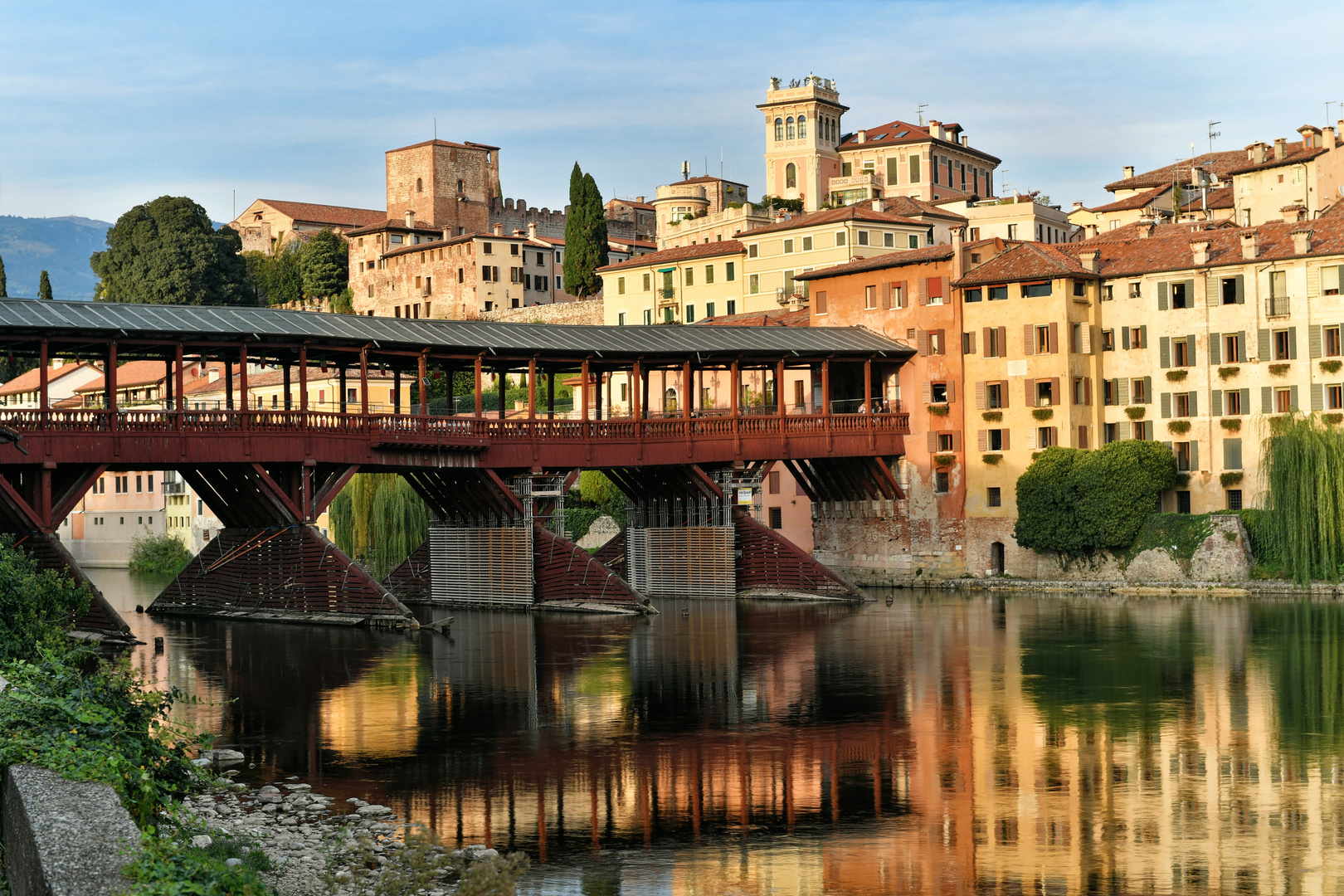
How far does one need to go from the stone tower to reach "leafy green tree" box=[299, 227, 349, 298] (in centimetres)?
769

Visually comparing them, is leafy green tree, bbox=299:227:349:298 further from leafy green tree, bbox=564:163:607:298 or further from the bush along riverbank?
the bush along riverbank

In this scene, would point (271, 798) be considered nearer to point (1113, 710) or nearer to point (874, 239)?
point (1113, 710)

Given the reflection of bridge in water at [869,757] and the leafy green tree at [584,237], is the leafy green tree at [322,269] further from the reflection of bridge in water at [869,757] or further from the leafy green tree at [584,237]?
the reflection of bridge in water at [869,757]

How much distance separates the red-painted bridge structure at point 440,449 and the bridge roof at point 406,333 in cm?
8

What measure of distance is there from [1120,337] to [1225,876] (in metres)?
43.9

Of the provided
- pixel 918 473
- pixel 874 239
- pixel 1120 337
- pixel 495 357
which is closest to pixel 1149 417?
pixel 1120 337

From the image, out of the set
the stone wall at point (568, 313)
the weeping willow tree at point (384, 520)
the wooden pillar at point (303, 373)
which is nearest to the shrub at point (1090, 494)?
the weeping willow tree at point (384, 520)

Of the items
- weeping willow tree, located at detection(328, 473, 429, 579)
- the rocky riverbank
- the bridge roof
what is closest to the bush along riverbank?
the rocky riverbank

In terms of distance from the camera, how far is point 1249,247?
54750mm

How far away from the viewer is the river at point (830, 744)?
54.2ft

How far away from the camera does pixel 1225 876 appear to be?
15.5 meters

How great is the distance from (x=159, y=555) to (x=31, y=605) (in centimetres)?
5899

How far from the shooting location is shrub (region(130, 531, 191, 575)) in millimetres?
83062

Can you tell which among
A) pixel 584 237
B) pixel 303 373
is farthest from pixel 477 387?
pixel 584 237
